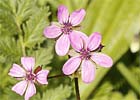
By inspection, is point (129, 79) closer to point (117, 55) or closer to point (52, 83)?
point (117, 55)

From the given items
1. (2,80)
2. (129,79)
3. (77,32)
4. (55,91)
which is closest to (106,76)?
(129,79)

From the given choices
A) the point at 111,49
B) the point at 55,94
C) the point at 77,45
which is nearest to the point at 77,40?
the point at 77,45

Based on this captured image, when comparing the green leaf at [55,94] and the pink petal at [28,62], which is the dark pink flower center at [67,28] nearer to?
the pink petal at [28,62]

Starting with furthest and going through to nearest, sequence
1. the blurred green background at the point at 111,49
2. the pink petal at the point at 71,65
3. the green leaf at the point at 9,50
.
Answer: the blurred green background at the point at 111,49 → the green leaf at the point at 9,50 → the pink petal at the point at 71,65

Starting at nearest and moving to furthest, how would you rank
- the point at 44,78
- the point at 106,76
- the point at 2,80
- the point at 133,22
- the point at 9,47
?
the point at 44,78 → the point at 9,47 → the point at 2,80 → the point at 133,22 → the point at 106,76

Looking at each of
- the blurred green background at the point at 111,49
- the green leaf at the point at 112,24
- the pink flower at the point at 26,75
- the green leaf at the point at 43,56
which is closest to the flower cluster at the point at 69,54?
the pink flower at the point at 26,75

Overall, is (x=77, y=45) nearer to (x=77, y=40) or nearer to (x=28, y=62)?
(x=77, y=40)

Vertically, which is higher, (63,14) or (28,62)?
Answer: (63,14)
